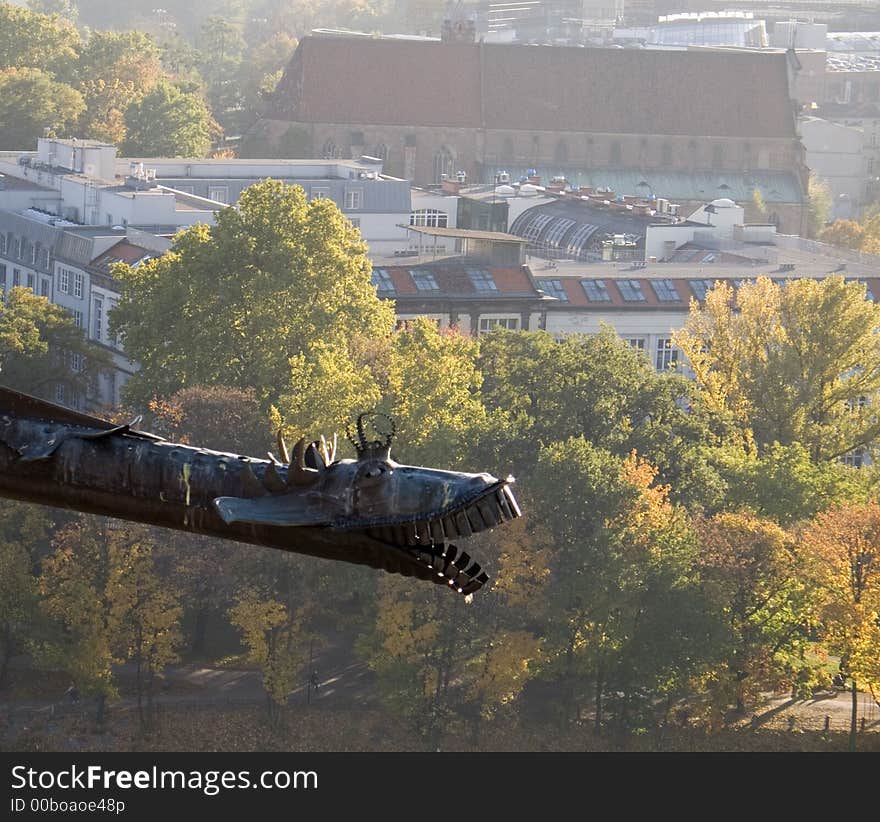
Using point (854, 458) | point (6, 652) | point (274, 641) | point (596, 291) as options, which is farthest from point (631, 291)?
point (6, 652)

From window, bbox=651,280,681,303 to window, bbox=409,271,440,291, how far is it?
11577 millimetres

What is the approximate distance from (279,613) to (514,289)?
42.7m

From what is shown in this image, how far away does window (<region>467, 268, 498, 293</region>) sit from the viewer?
126 m

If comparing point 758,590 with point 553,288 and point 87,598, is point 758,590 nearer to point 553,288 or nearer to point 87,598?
point 87,598

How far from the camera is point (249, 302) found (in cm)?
10019

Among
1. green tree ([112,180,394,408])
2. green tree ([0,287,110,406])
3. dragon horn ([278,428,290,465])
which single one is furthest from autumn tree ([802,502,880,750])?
dragon horn ([278,428,290,465])

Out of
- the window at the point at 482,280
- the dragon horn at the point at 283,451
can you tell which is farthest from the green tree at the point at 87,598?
the dragon horn at the point at 283,451

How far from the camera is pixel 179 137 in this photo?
652 ft

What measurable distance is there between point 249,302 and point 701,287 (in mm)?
36101

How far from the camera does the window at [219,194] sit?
161m

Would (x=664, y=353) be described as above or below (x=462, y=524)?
below

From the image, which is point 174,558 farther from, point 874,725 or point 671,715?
point 874,725

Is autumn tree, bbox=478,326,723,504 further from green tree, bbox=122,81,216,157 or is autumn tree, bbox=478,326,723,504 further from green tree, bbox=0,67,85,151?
green tree, bbox=122,81,216,157

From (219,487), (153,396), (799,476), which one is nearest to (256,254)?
(153,396)
